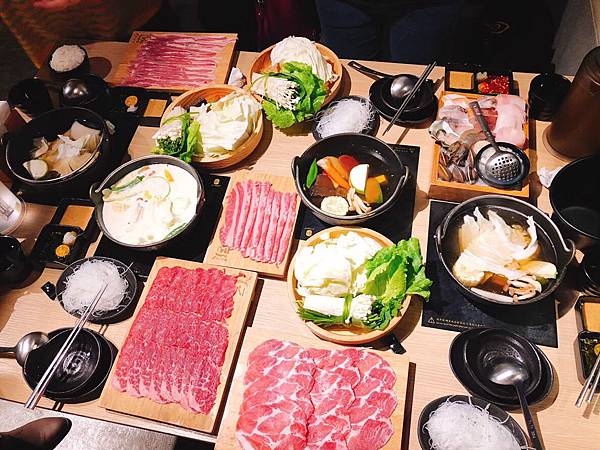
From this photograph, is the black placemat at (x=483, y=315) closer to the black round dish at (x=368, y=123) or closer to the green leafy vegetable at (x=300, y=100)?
the black round dish at (x=368, y=123)

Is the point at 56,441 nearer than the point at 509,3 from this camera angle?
Yes

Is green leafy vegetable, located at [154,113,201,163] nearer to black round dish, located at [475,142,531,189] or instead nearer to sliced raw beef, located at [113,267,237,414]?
sliced raw beef, located at [113,267,237,414]

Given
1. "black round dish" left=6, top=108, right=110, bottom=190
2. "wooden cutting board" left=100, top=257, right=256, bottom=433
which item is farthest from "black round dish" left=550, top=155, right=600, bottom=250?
"black round dish" left=6, top=108, right=110, bottom=190

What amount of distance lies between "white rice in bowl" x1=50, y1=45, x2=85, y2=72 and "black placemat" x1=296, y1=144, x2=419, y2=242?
190 cm

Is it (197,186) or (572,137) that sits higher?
(572,137)

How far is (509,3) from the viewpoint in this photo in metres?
4.15

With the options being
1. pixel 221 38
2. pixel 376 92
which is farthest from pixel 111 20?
pixel 376 92

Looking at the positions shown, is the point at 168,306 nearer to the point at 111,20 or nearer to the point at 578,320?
the point at 578,320

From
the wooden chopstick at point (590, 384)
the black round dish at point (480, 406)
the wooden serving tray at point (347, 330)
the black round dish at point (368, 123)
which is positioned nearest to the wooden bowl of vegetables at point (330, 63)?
the black round dish at point (368, 123)

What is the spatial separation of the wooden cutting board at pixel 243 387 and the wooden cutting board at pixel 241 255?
0.31m

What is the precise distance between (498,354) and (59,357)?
1920 mm

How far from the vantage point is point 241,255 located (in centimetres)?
248

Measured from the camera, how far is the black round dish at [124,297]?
7.77 ft

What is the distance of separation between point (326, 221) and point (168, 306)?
882 millimetres
